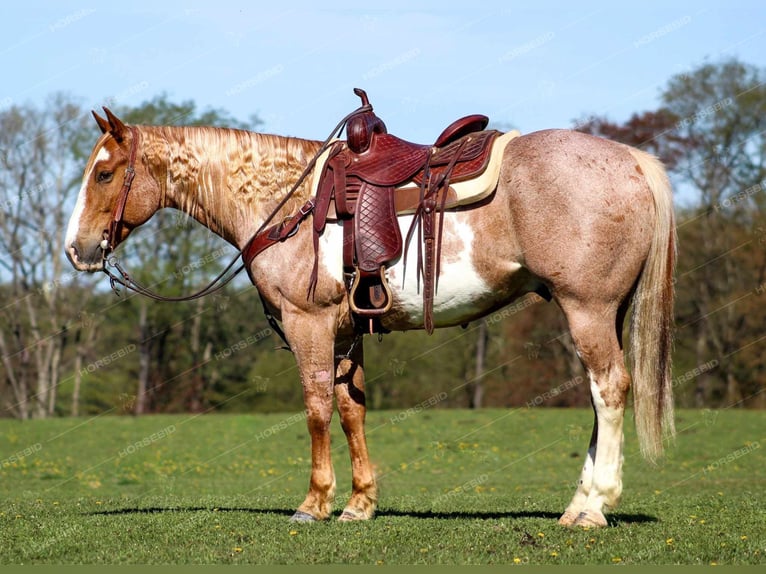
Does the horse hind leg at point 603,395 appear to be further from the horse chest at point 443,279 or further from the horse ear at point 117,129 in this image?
the horse ear at point 117,129

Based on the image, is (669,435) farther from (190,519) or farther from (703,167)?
Result: (703,167)

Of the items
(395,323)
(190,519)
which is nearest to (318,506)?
(190,519)

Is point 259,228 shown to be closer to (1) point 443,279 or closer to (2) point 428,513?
(1) point 443,279

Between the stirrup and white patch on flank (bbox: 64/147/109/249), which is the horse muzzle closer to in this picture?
white patch on flank (bbox: 64/147/109/249)

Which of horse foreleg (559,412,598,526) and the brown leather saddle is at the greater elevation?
the brown leather saddle

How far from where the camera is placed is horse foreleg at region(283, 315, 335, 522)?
7.64 m

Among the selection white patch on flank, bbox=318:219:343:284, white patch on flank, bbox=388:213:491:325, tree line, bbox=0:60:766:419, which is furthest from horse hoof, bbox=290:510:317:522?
tree line, bbox=0:60:766:419

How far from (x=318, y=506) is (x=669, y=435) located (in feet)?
9.34

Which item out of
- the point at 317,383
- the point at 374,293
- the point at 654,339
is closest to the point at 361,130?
the point at 374,293

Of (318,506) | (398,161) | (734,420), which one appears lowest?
(734,420)

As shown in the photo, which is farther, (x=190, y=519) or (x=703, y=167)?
(x=703, y=167)

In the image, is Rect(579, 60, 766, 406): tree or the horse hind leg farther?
Rect(579, 60, 766, 406): tree

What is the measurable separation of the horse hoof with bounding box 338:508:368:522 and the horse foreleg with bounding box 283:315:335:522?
0.13m

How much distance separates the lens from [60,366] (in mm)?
43031
